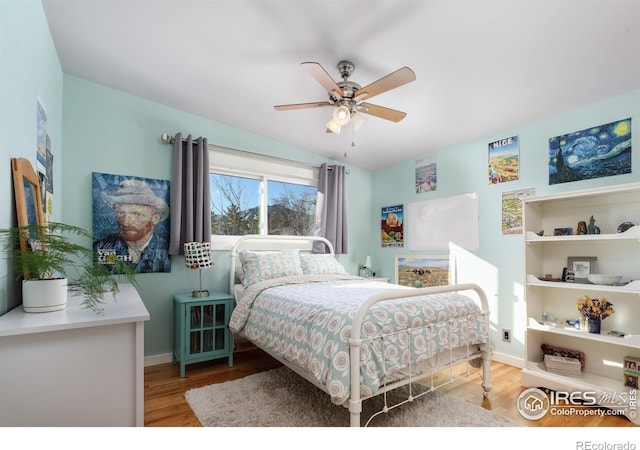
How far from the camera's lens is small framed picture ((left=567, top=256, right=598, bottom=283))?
252 centimetres

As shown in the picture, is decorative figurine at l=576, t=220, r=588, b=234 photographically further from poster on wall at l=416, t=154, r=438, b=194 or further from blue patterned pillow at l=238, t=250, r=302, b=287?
blue patterned pillow at l=238, t=250, r=302, b=287

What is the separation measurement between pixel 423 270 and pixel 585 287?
1637 mm

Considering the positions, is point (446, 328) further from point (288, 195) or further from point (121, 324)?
point (288, 195)

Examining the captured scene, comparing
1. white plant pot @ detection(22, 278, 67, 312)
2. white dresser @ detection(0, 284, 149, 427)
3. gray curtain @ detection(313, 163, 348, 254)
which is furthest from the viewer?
gray curtain @ detection(313, 163, 348, 254)

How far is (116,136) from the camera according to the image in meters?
3.00

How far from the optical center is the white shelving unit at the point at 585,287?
2307mm

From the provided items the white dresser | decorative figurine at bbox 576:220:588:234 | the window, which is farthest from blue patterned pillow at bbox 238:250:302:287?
decorative figurine at bbox 576:220:588:234

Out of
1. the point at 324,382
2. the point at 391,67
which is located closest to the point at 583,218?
the point at 391,67

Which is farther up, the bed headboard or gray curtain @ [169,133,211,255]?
gray curtain @ [169,133,211,255]

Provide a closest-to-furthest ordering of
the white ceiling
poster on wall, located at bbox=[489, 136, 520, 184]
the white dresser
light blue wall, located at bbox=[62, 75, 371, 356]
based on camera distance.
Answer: the white dresser → the white ceiling → light blue wall, located at bbox=[62, 75, 371, 356] → poster on wall, located at bbox=[489, 136, 520, 184]

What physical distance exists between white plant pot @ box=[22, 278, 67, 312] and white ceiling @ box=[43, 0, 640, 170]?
1692 millimetres

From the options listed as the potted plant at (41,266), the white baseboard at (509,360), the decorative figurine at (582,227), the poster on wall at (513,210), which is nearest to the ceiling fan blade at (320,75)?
the potted plant at (41,266)

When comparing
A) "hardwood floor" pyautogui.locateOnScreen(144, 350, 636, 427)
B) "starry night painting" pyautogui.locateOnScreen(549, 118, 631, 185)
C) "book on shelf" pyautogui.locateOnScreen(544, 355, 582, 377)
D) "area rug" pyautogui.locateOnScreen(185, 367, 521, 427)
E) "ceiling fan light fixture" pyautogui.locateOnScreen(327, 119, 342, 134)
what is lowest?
"hardwood floor" pyautogui.locateOnScreen(144, 350, 636, 427)

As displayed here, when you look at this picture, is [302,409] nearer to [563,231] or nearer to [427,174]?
[563,231]
